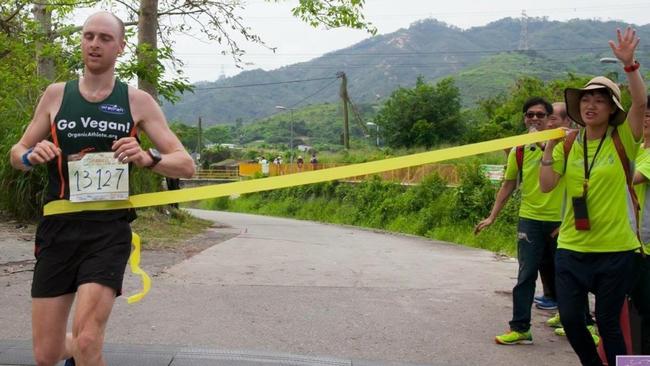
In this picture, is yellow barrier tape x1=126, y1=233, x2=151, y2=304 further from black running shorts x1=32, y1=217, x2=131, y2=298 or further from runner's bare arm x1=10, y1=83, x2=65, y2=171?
runner's bare arm x1=10, y1=83, x2=65, y2=171

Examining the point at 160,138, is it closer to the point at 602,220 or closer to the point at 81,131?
the point at 81,131

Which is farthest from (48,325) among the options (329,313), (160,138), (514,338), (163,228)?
(163,228)

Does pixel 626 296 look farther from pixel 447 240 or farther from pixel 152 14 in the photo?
pixel 447 240

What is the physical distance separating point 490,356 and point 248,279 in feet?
12.5

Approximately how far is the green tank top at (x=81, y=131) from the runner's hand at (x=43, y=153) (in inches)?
3.6

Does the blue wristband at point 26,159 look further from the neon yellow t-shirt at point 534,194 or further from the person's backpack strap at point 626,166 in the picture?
the neon yellow t-shirt at point 534,194

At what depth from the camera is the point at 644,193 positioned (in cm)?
448

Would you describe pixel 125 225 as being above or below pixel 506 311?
above

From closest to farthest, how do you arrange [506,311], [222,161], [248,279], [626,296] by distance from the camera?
1. [626,296]
2. [506,311]
3. [248,279]
4. [222,161]

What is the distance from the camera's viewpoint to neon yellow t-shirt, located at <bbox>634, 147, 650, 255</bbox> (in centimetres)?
436

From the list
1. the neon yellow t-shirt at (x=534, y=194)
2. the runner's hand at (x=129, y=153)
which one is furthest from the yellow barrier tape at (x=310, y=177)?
the neon yellow t-shirt at (x=534, y=194)

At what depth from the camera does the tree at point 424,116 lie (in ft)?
156

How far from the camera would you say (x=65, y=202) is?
345 centimetres

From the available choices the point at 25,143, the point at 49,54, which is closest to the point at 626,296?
the point at 25,143
